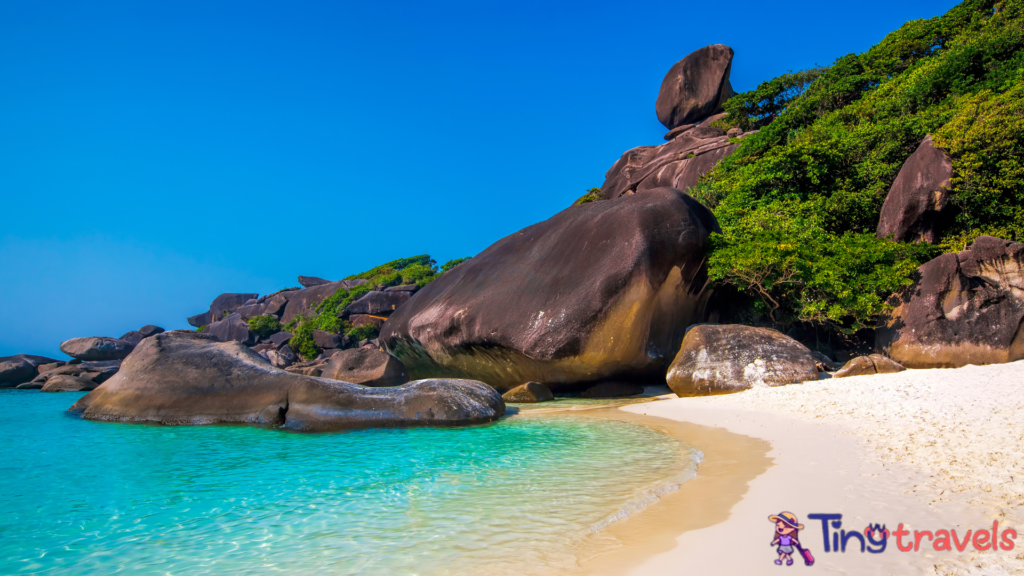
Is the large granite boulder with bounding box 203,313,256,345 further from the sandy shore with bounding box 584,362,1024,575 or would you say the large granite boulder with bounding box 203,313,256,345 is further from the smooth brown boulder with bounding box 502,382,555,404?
the sandy shore with bounding box 584,362,1024,575

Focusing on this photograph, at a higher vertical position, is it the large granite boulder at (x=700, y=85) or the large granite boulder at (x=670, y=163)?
the large granite boulder at (x=700, y=85)

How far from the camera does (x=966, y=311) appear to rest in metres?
10.2

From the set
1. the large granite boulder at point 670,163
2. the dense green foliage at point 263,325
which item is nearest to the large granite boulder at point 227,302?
the dense green foliage at point 263,325

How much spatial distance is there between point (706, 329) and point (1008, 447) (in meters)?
6.70

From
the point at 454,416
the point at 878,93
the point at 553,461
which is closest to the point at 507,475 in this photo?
Answer: the point at 553,461

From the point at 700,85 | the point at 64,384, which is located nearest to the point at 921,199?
the point at 64,384

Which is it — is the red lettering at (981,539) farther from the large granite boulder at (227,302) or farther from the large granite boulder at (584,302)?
the large granite boulder at (227,302)

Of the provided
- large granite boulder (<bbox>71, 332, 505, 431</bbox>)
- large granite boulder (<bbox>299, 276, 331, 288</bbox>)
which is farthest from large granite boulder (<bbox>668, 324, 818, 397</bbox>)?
large granite boulder (<bbox>299, 276, 331, 288</bbox>)

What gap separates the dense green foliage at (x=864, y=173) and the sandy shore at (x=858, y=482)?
4950mm

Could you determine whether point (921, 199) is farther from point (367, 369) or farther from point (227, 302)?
point (227, 302)

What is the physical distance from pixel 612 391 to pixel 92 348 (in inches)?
1294

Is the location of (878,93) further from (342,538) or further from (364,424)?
(342,538)

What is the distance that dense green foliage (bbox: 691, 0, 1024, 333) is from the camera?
467 inches

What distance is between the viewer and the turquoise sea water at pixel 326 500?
9.36 ft
